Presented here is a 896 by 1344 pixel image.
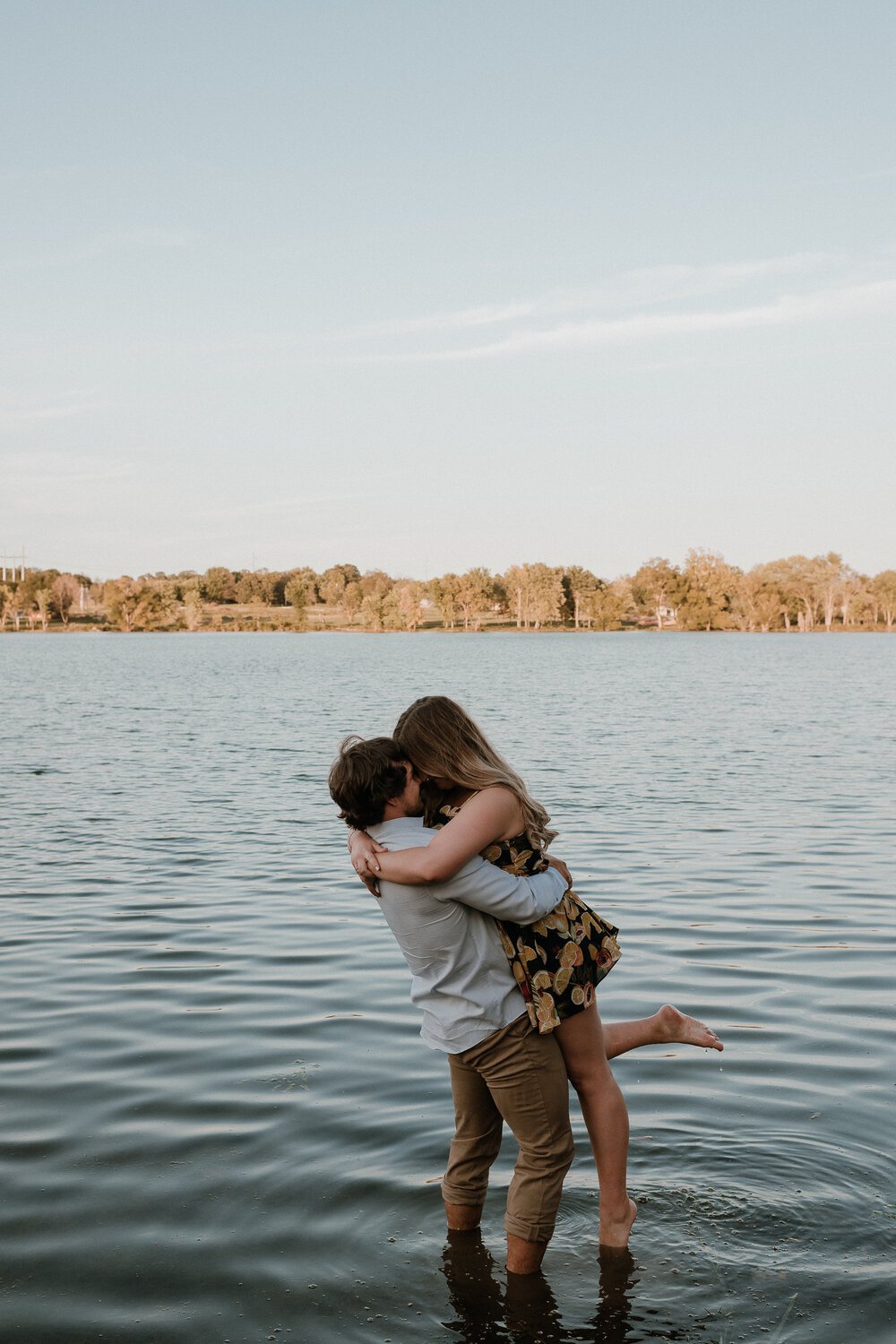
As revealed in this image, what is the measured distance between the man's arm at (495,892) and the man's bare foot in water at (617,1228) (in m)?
1.29

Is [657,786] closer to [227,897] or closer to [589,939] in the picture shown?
[227,897]

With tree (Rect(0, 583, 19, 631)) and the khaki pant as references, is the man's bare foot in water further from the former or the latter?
tree (Rect(0, 583, 19, 631))

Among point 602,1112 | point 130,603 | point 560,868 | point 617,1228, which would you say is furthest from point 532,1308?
point 130,603

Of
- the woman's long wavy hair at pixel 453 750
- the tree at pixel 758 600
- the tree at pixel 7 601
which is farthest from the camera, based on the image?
the tree at pixel 7 601

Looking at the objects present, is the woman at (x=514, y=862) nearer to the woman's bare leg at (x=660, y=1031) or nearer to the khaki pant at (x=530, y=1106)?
the khaki pant at (x=530, y=1106)

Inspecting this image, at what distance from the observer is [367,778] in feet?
13.0

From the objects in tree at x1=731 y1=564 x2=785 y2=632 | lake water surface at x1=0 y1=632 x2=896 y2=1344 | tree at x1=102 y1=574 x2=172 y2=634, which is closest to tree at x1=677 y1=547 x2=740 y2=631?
tree at x1=731 y1=564 x2=785 y2=632

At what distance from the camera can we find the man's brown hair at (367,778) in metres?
3.96

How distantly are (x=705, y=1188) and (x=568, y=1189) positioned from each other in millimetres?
550

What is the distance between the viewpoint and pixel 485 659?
3634 inches

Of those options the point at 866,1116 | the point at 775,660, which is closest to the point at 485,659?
the point at 775,660

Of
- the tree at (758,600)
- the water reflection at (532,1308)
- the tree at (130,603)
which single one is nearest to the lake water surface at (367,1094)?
the water reflection at (532,1308)

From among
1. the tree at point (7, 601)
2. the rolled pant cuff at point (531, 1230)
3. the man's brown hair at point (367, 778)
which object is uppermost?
the tree at point (7, 601)

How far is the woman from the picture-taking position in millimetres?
3875
